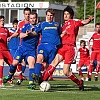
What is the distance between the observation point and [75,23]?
1435 cm

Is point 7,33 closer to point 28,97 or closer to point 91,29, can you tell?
point 28,97

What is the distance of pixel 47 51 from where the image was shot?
14.1 metres

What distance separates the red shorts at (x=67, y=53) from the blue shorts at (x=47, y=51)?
0.59ft

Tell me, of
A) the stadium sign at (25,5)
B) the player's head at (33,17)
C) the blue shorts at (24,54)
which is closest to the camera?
the player's head at (33,17)

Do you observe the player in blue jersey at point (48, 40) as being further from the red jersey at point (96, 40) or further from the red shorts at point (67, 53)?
the red jersey at point (96, 40)

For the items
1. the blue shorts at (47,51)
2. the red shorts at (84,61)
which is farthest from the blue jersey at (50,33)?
the red shorts at (84,61)

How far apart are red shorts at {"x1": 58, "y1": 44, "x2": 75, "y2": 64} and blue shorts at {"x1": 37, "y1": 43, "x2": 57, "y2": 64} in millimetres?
180

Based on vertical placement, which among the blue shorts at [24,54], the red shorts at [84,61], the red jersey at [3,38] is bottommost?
the red shorts at [84,61]

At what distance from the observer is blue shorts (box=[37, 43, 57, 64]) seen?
14.1 meters

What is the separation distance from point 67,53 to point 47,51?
0.53 metres

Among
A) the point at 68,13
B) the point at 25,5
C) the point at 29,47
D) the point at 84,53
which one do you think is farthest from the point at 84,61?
the point at 25,5


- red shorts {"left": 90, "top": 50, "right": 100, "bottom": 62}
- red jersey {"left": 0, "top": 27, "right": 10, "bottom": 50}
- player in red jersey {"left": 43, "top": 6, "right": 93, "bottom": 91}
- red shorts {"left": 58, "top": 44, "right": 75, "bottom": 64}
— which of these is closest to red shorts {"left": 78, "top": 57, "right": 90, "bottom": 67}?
red shorts {"left": 90, "top": 50, "right": 100, "bottom": 62}

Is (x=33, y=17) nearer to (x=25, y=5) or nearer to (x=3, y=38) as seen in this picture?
(x=3, y=38)

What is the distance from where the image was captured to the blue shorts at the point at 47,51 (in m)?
14.1
